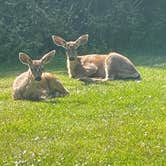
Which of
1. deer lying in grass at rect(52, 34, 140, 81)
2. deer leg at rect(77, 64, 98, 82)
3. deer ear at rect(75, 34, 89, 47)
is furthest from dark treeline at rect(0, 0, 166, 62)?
deer leg at rect(77, 64, 98, 82)

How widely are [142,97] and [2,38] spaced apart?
1168cm

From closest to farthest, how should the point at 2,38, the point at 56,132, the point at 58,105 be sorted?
the point at 56,132
the point at 58,105
the point at 2,38

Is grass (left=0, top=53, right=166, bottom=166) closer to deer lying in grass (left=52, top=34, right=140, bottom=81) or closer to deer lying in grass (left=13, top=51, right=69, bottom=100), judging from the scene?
deer lying in grass (left=13, top=51, right=69, bottom=100)

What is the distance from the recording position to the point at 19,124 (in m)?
9.96

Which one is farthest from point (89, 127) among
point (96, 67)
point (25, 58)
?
point (96, 67)

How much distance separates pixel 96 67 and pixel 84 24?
376 inches

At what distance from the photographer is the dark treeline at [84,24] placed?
911 inches

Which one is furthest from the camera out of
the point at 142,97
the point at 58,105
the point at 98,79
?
the point at 98,79

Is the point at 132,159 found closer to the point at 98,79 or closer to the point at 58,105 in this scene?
the point at 58,105

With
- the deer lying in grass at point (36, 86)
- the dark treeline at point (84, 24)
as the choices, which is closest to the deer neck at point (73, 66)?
the deer lying in grass at point (36, 86)

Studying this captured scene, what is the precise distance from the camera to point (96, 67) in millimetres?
16156

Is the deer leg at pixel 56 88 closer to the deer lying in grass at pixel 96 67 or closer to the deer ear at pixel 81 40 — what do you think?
the deer lying in grass at pixel 96 67

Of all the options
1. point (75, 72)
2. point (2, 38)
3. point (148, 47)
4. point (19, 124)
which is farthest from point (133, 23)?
point (19, 124)

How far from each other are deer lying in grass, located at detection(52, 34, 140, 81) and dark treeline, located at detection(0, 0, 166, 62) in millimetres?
6879
